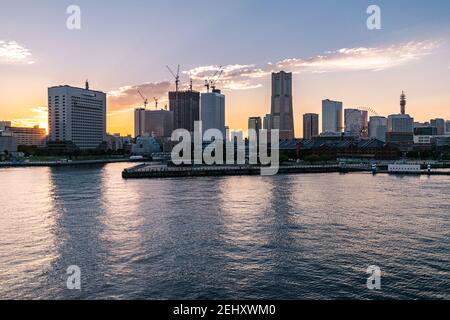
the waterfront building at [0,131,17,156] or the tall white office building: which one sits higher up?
the tall white office building

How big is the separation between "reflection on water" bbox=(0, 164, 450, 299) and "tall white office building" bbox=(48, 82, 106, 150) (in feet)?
483

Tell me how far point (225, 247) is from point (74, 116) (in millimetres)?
171133

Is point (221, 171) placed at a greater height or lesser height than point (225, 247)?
greater

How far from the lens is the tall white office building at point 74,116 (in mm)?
175000

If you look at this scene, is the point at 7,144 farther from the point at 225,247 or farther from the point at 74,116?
the point at 225,247

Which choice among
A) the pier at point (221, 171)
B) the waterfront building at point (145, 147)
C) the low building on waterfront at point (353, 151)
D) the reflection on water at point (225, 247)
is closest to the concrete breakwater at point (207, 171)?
the pier at point (221, 171)

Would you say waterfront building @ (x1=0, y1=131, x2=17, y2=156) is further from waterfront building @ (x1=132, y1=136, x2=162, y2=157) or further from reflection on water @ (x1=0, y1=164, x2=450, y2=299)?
reflection on water @ (x1=0, y1=164, x2=450, y2=299)

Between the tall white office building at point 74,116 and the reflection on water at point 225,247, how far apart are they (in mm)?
147238

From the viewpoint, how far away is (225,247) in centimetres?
2055

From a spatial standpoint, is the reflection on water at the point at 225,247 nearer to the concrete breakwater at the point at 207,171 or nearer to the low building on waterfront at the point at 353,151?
the concrete breakwater at the point at 207,171

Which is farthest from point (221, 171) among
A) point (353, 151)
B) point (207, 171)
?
point (353, 151)

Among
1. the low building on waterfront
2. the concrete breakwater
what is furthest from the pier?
the low building on waterfront

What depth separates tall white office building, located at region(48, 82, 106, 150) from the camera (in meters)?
175
